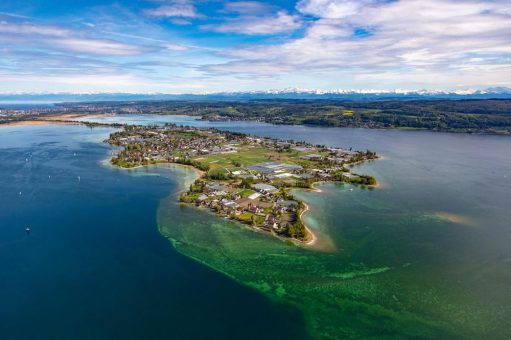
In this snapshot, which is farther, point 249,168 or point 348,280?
point 249,168

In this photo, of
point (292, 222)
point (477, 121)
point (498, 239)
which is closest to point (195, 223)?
point (292, 222)

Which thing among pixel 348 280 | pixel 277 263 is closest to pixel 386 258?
pixel 348 280

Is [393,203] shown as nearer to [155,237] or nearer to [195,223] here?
[195,223]

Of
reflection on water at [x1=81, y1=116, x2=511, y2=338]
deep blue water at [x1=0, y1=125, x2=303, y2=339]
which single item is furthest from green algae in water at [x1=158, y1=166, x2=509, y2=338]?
deep blue water at [x1=0, y1=125, x2=303, y2=339]

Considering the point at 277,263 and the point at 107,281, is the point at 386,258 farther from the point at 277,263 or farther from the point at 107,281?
the point at 107,281

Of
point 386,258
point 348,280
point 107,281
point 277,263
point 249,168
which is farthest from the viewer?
point 249,168

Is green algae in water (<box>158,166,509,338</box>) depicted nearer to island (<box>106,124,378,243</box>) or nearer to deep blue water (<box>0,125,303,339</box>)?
deep blue water (<box>0,125,303,339</box>)
